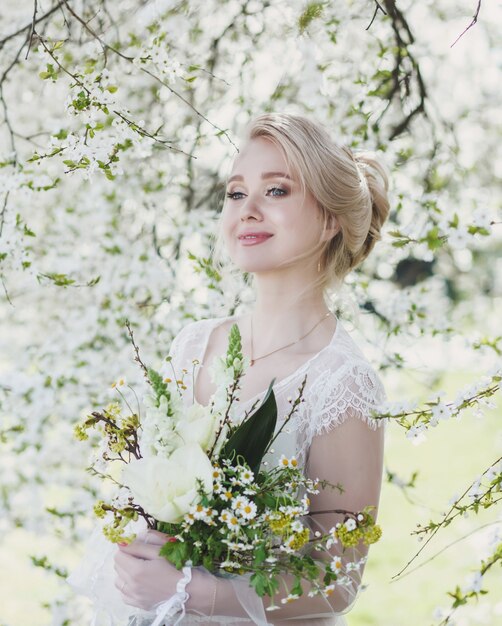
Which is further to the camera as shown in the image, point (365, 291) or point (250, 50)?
point (250, 50)

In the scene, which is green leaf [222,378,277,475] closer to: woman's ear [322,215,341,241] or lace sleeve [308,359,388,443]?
lace sleeve [308,359,388,443]

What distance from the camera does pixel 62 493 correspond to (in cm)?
682

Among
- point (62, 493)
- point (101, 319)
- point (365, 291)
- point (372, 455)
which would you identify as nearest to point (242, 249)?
point (372, 455)

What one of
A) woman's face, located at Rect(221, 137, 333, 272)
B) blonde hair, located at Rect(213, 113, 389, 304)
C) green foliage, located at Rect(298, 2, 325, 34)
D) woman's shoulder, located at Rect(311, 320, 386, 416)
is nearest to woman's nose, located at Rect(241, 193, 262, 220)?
woman's face, located at Rect(221, 137, 333, 272)

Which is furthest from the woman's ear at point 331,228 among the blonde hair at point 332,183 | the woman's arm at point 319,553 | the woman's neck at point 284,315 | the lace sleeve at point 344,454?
the woman's arm at point 319,553

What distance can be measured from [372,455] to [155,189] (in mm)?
1992

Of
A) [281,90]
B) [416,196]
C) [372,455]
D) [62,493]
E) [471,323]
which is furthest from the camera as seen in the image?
[471,323]

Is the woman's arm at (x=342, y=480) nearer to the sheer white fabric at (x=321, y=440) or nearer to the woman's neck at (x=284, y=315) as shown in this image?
the sheer white fabric at (x=321, y=440)

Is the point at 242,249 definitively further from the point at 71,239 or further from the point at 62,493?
the point at 62,493

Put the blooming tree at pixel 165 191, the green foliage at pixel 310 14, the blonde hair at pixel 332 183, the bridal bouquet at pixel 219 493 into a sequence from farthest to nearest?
the blooming tree at pixel 165 191 → the green foliage at pixel 310 14 → the blonde hair at pixel 332 183 → the bridal bouquet at pixel 219 493

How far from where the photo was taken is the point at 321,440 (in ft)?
6.12

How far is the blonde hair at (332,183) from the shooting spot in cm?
206

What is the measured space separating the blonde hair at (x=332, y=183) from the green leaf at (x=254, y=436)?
573mm

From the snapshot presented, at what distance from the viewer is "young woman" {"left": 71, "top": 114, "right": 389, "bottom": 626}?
5.64 feet
